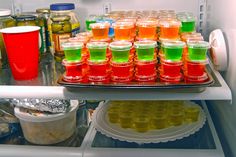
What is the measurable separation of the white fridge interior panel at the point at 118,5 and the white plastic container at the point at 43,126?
497 millimetres

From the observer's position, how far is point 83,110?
4.37 ft

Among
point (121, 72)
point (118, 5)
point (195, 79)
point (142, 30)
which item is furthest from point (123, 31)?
point (118, 5)

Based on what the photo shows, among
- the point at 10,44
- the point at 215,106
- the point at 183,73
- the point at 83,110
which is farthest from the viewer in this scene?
the point at 83,110

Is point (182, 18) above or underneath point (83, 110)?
above

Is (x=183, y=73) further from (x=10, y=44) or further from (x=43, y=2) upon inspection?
(x=43, y=2)

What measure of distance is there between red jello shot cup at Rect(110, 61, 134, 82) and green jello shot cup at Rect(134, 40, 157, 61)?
35mm


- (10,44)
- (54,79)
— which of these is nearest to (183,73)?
(54,79)

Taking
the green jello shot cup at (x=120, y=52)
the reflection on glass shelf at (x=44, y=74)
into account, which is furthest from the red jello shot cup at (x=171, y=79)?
the reflection on glass shelf at (x=44, y=74)

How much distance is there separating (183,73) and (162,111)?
290 millimetres

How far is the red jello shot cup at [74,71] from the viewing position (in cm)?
87

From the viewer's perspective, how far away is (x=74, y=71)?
877 mm

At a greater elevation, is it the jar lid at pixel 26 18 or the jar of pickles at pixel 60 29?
the jar lid at pixel 26 18

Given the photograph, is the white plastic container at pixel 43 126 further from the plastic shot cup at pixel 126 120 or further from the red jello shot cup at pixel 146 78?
the red jello shot cup at pixel 146 78

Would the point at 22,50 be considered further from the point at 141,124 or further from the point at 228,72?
the point at 228,72
